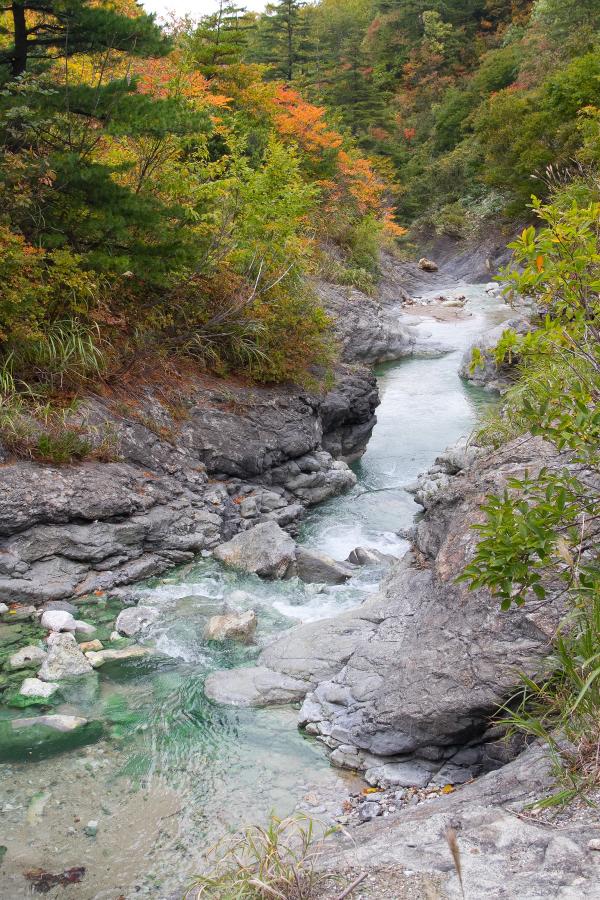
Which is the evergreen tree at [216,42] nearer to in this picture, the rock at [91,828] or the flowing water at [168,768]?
the flowing water at [168,768]

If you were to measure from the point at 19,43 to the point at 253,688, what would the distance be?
7.46m

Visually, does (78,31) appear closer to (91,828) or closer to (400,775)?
(91,828)

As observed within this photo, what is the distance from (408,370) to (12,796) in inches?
606

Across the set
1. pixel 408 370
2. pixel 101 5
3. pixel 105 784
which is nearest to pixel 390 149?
pixel 408 370

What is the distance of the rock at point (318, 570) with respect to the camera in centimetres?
814

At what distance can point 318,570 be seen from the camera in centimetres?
817

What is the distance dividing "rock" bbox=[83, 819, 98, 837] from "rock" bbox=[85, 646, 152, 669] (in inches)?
72.7

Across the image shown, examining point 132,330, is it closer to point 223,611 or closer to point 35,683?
point 223,611

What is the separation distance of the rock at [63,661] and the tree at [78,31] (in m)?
6.28

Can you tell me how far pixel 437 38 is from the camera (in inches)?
1711

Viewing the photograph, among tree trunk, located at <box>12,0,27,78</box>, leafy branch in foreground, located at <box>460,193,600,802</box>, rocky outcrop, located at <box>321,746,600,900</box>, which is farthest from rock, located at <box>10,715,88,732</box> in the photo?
tree trunk, located at <box>12,0,27,78</box>

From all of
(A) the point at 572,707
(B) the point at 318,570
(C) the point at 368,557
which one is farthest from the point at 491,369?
(A) the point at 572,707

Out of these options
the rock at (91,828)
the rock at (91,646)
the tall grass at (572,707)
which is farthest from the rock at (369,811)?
the rock at (91,646)

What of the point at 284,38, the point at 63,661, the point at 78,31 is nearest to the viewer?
the point at 63,661
